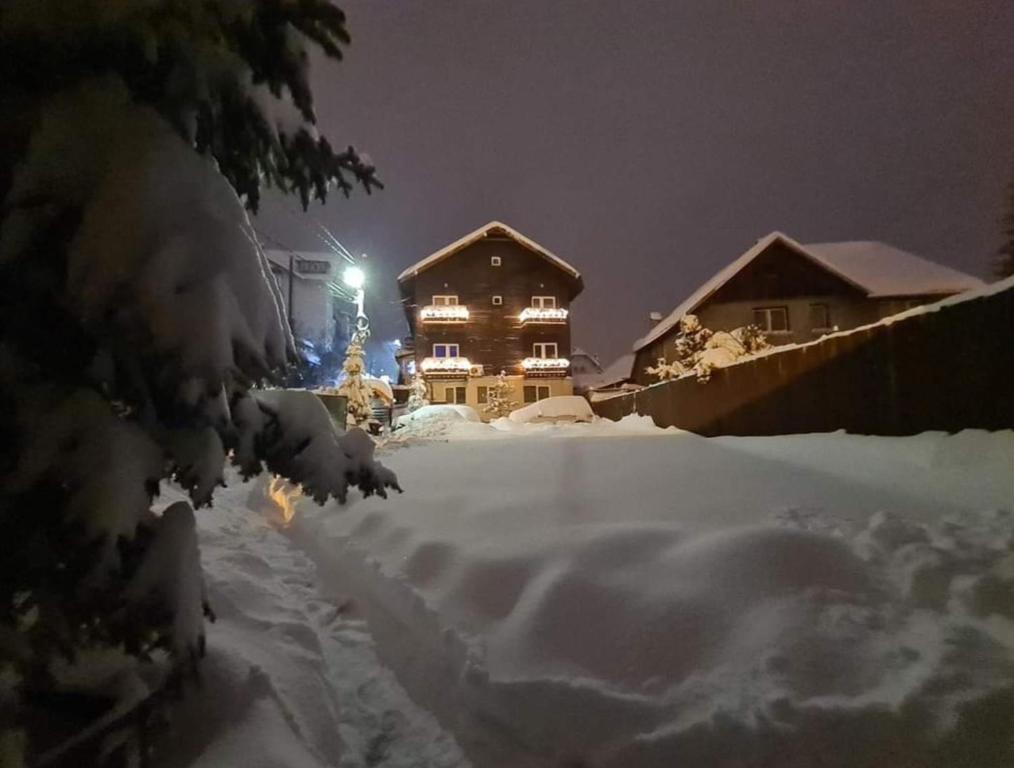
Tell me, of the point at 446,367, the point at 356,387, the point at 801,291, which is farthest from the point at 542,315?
the point at 356,387

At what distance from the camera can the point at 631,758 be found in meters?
3.02

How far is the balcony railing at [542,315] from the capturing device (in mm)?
37531

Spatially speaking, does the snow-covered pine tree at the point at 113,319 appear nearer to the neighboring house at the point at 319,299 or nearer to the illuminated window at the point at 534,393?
the illuminated window at the point at 534,393

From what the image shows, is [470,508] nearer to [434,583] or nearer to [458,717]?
[434,583]

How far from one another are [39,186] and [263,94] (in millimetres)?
1000

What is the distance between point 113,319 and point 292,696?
7.72 feet

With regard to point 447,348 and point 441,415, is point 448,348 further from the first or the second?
point 441,415

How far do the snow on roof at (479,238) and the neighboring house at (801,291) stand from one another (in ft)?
32.1

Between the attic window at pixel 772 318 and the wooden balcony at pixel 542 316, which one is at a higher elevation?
the wooden balcony at pixel 542 316

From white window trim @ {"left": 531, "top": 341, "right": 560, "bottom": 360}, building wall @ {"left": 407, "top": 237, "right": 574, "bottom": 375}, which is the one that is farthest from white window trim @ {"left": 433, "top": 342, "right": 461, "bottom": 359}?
white window trim @ {"left": 531, "top": 341, "right": 560, "bottom": 360}

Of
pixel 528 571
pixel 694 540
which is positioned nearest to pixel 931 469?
pixel 694 540

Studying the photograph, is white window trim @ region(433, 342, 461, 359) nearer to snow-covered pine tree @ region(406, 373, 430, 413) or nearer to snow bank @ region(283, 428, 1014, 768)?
snow-covered pine tree @ region(406, 373, 430, 413)

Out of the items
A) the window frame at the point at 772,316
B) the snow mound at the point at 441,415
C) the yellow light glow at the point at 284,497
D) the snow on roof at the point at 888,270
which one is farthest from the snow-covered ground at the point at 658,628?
the snow on roof at the point at 888,270

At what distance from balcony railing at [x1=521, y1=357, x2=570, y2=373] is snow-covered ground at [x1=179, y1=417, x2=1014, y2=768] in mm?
30457
